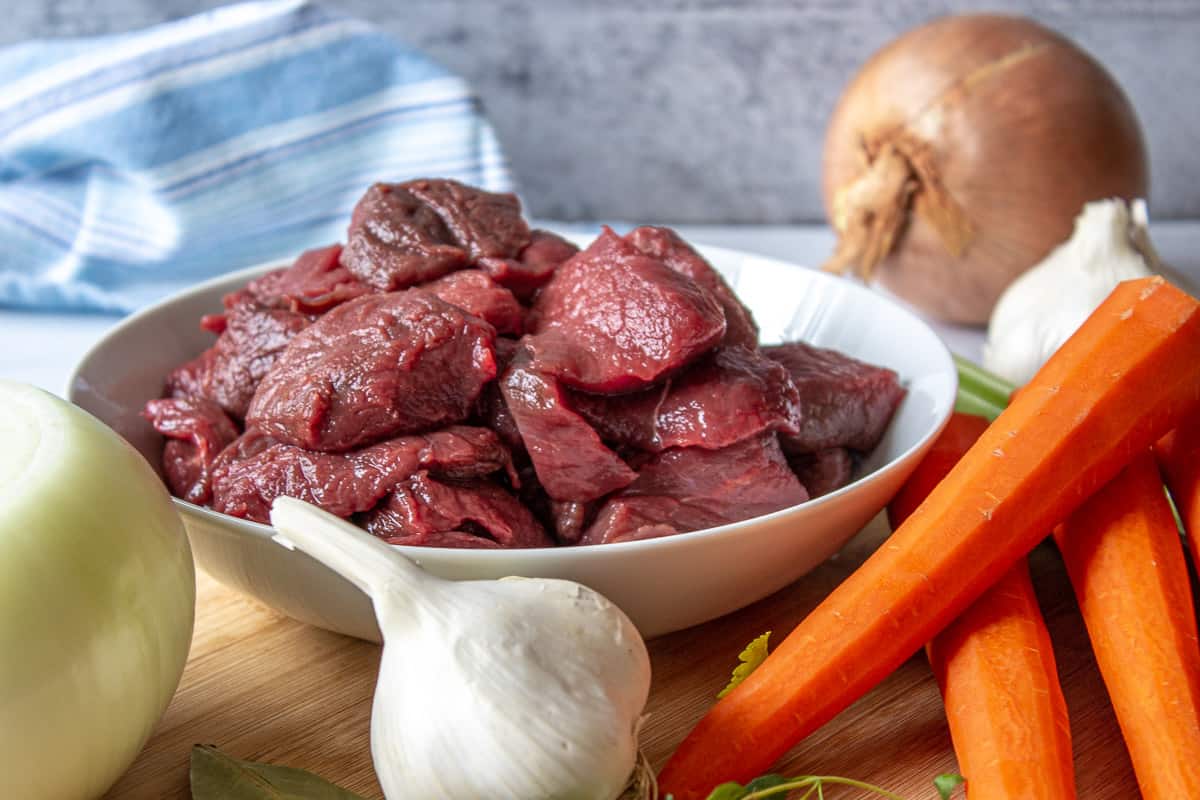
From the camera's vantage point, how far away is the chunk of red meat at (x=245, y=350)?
237 cm

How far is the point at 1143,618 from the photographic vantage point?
1.92m

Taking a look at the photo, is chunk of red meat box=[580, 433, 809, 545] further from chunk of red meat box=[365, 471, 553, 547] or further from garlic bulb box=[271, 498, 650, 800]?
garlic bulb box=[271, 498, 650, 800]

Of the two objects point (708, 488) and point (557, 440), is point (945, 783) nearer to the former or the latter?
point (708, 488)

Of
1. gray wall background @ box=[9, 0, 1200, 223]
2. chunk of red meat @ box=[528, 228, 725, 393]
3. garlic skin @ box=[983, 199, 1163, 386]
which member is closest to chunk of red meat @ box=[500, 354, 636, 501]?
chunk of red meat @ box=[528, 228, 725, 393]

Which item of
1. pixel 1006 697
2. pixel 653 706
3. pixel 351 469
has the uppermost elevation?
pixel 351 469

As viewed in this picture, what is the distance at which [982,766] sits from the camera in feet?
5.64

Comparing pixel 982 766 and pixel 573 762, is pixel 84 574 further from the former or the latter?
pixel 982 766

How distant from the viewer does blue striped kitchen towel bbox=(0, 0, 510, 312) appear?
428 centimetres

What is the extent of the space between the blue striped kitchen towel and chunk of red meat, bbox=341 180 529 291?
6.37 ft

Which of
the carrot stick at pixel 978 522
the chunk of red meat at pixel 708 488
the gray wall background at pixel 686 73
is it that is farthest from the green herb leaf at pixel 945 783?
the gray wall background at pixel 686 73

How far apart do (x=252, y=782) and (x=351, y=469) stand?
1.83 feet

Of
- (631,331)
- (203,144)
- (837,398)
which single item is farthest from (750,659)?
(203,144)

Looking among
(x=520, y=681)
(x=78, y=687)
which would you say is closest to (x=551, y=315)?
(x=520, y=681)

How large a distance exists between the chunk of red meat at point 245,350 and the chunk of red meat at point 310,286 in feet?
0.10
